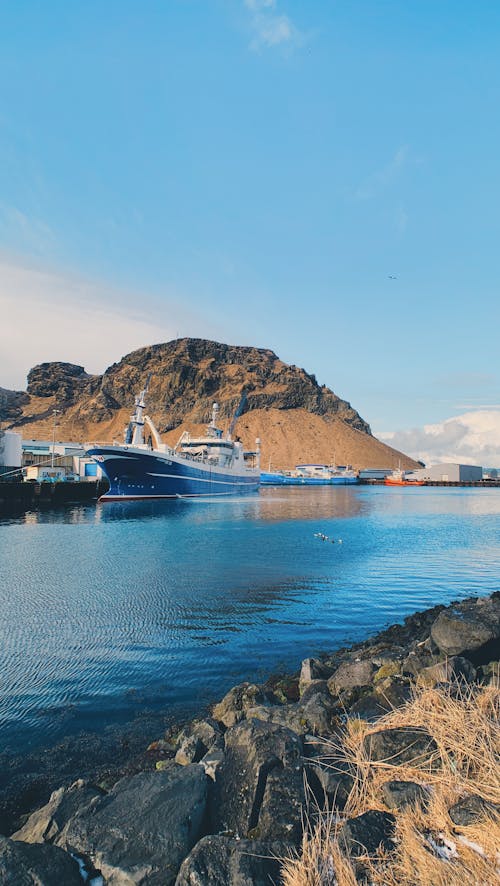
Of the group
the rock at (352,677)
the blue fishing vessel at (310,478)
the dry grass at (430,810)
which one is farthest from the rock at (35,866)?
the blue fishing vessel at (310,478)

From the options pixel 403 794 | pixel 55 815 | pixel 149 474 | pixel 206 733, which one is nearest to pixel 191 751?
pixel 206 733

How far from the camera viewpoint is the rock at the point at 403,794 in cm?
442

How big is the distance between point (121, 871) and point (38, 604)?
48.0 ft

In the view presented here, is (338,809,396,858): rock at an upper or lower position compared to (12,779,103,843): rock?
upper

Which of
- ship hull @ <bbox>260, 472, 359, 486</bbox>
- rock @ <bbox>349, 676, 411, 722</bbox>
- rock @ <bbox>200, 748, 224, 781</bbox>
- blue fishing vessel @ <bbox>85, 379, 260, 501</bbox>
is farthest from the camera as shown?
ship hull @ <bbox>260, 472, 359, 486</bbox>

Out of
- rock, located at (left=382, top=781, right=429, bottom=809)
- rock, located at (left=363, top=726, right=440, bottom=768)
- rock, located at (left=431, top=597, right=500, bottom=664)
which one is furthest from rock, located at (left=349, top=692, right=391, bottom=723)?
rock, located at (left=382, top=781, right=429, bottom=809)

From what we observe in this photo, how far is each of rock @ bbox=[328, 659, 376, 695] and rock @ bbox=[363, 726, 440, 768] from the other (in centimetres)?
327

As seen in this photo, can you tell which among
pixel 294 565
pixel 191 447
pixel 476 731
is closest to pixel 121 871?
pixel 476 731

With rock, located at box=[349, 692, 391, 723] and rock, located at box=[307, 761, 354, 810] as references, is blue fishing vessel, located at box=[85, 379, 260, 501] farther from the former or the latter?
rock, located at box=[307, 761, 354, 810]

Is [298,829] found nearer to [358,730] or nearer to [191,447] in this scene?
[358,730]

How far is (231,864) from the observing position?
3.88 m

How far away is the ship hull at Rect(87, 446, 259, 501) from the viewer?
212ft

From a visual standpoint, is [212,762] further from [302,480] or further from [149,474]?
[302,480]

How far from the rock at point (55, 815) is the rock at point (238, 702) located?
279cm
